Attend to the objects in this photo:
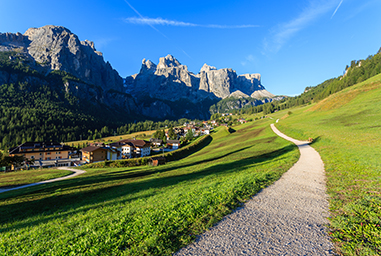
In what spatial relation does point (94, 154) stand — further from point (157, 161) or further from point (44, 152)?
point (157, 161)

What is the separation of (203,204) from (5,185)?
36723 millimetres

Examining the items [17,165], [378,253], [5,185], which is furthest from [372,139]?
[17,165]

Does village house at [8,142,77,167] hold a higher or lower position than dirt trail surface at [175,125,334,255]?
lower

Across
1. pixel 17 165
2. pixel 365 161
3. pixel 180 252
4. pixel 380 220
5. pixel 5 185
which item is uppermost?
pixel 180 252

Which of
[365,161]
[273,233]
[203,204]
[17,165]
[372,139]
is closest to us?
[273,233]

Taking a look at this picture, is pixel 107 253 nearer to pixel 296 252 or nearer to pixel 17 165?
pixel 296 252

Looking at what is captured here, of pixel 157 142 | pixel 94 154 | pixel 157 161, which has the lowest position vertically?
pixel 157 142

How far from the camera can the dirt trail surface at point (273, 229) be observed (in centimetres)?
523

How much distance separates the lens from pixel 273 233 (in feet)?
20.2

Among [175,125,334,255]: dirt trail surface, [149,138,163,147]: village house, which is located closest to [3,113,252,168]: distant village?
[149,138,163,147]: village house

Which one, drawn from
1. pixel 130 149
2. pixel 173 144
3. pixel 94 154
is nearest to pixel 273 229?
pixel 94 154

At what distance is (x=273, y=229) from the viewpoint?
21.1 ft

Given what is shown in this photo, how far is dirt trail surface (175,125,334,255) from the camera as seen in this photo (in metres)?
5.23

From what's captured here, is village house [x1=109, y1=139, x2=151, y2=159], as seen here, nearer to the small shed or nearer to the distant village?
the distant village
